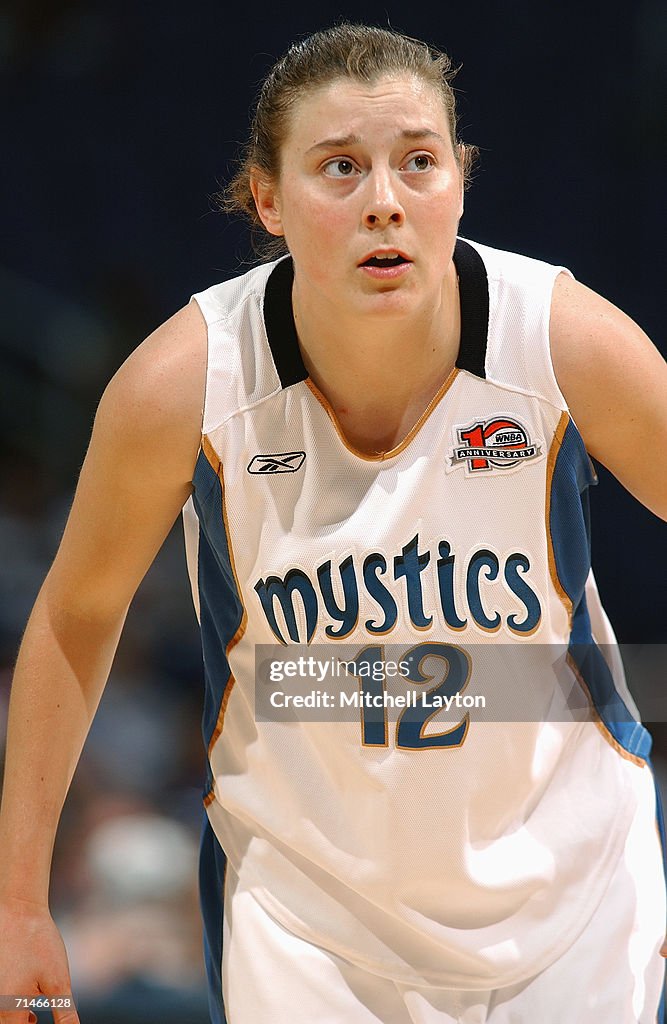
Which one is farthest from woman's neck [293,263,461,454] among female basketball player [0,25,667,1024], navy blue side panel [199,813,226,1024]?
navy blue side panel [199,813,226,1024]

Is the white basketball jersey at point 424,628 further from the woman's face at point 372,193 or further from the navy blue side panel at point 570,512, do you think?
the woman's face at point 372,193

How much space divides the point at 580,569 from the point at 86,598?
2.16ft

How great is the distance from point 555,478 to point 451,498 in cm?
13

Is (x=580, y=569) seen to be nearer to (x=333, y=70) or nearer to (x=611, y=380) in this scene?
(x=611, y=380)

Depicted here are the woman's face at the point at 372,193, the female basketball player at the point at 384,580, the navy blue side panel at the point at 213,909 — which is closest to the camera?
the woman's face at the point at 372,193

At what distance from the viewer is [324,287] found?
156 cm

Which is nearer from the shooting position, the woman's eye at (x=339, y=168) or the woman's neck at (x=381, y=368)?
the woman's eye at (x=339, y=168)

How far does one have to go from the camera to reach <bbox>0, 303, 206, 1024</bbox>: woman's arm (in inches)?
64.5

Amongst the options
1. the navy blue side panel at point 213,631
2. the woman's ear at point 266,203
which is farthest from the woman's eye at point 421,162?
the navy blue side panel at point 213,631

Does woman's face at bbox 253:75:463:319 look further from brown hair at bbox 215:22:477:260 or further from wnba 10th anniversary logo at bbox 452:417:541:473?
wnba 10th anniversary logo at bbox 452:417:541:473

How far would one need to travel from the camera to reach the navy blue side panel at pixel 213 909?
183 centimetres

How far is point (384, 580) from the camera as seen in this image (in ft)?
5.33

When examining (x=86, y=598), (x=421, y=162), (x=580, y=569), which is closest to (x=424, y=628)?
(x=580, y=569)

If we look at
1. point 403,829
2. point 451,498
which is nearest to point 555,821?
point 403,829
